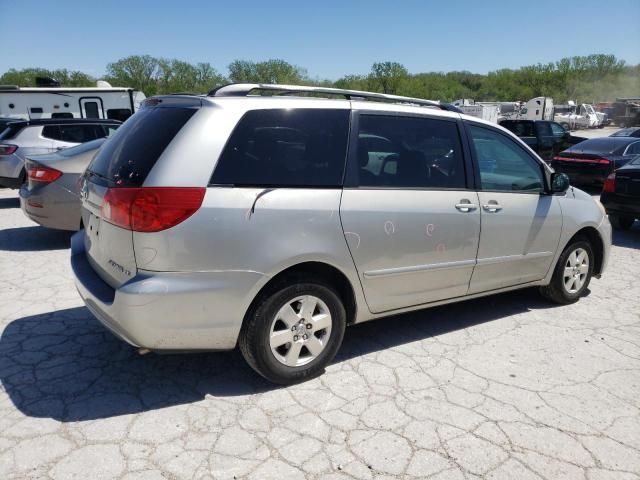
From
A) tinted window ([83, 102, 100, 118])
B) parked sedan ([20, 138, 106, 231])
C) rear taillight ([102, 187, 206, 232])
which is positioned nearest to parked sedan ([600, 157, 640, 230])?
rear taillight ([102, 187, 206, 232])

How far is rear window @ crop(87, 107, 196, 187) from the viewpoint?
271 centimetres

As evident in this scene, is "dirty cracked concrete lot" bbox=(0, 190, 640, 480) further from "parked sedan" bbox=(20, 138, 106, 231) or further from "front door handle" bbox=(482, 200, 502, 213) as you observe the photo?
"parked sedan" bbox=(20, 138, 106, 231)

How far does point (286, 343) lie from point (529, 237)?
2.35 meters

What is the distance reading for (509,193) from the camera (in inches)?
157

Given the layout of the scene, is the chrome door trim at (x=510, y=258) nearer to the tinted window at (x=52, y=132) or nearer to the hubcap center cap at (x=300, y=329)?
the hubcap center cap at (x=300, y=329)

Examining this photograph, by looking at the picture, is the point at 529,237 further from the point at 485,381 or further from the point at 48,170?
the point at 48,170

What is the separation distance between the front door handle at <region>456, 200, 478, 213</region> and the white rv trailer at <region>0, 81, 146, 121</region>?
587 inches

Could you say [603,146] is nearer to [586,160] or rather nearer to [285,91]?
[586,160]

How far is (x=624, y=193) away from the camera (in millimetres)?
7680

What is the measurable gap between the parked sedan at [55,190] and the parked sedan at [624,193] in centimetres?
781

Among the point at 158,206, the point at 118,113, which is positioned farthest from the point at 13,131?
the point at 158,206

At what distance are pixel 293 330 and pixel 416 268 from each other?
1014mm

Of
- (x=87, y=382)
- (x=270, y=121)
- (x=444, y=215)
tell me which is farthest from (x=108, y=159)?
(x=444, y=215)

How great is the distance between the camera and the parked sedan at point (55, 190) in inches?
239
